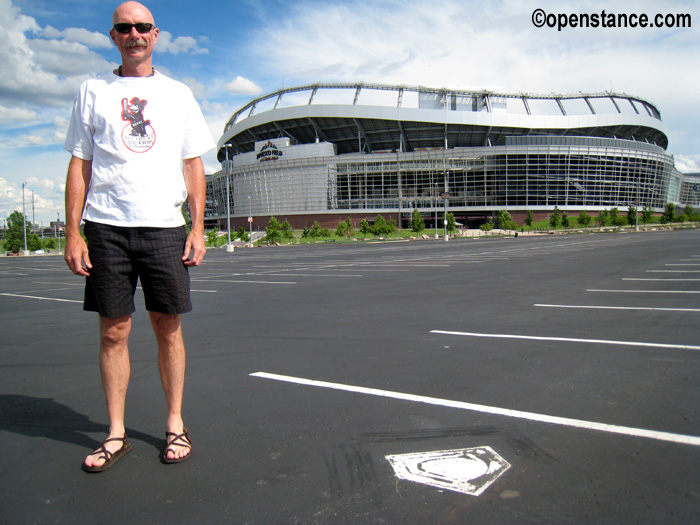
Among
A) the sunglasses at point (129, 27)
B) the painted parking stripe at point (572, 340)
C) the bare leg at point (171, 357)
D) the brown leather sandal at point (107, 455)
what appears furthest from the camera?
the painted parking stripe at point (572, 340)

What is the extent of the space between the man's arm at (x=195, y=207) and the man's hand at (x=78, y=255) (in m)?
0.55

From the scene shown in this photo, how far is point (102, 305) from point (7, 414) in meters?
1.45

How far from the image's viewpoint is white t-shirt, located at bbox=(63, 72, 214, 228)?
9.37 ft

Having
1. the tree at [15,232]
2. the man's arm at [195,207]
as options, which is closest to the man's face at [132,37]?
the man's arm at [195,207]

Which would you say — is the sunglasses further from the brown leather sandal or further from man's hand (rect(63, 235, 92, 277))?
the brown leather sandal

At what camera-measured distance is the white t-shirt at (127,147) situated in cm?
286

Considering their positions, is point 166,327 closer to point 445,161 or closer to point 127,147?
point 127,147

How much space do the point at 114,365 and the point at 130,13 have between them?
2.16 metres

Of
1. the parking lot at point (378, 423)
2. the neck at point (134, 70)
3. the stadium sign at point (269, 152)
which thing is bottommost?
the parking lot at point (378, 423)

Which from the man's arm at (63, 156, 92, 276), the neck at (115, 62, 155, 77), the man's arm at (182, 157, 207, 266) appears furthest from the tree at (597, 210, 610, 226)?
the man's arm at (63, 156, 92, 276)

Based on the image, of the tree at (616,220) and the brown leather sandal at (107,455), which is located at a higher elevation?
the tree at (616,220)

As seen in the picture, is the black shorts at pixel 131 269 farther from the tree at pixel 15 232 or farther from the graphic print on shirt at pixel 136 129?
the tree at pixel 15 232

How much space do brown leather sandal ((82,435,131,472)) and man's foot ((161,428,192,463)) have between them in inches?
9.5

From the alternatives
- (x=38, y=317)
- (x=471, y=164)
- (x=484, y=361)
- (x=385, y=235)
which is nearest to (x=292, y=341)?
(x=484, y=361)
